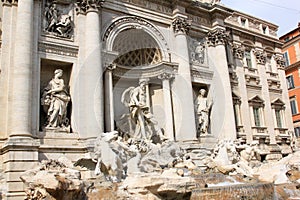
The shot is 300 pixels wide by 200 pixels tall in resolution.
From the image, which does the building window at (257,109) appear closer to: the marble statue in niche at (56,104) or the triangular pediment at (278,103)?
the triangular pediment at (278,103)

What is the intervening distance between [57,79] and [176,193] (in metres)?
7.52

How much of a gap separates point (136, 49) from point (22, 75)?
7269 mm

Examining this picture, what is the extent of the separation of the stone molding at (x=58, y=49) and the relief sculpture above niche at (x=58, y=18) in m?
0.60

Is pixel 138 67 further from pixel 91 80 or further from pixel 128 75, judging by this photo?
pixel 91 80

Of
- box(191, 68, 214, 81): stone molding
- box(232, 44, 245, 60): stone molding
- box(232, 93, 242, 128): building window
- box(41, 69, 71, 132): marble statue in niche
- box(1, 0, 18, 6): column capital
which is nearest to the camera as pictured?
box(41, 69, 71, 132): marble statue in niche

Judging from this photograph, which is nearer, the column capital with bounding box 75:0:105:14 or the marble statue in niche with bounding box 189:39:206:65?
the column capital with bounding box 75:0:105:14

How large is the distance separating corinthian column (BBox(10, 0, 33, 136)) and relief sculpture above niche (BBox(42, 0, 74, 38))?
107 centimetres

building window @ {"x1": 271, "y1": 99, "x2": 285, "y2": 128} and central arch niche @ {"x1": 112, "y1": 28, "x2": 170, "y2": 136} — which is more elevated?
central arch niche @ {"x1": 112, "y1": 28, "x2": 170, "y2": 136}

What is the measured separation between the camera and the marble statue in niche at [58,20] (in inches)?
544

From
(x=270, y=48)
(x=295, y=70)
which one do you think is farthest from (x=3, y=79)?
(x=295, y=70)

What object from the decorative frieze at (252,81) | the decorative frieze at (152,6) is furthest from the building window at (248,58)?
the decorative frieze at (152,6)

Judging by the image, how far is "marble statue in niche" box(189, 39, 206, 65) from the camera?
1855 centimetres

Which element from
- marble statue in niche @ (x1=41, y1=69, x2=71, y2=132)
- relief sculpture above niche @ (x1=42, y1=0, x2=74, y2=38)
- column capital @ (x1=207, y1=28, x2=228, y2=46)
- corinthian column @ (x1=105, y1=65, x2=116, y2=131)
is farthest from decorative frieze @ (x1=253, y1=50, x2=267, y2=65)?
marble statue in niche @ (x1=41, y1=69, x2=71, y2=132)

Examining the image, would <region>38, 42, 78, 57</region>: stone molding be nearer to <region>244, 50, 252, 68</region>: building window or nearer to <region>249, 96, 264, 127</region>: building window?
<region>249, 96, 264, 127</region>: building window
